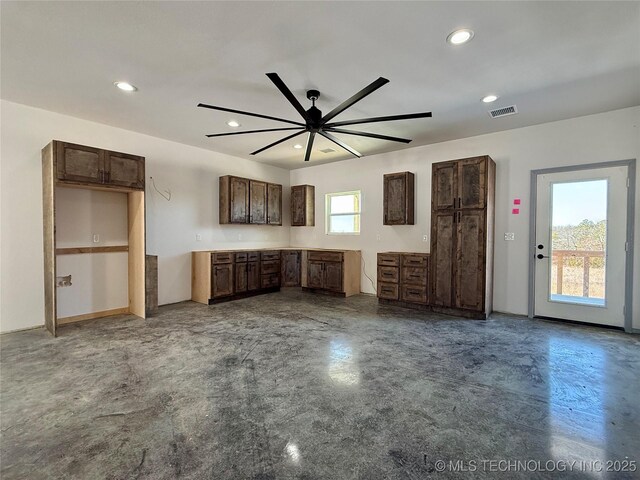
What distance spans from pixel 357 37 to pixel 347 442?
→ 118 inches

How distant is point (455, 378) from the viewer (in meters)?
2.66

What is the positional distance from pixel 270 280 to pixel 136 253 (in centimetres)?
258

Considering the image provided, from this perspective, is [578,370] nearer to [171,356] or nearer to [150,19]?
[171,356]

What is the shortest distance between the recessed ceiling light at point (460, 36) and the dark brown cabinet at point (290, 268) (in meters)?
4.81

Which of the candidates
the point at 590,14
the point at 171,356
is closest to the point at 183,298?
the point at 171,356

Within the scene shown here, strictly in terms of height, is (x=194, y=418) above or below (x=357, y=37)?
below

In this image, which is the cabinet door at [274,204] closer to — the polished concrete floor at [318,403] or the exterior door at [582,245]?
the polished concrete floor at [318,403]

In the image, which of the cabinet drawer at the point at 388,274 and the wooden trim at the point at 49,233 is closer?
the wooden trim at the point at 49,233

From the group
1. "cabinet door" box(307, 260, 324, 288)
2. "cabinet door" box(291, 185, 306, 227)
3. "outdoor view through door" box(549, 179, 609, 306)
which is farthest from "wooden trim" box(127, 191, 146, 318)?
"outdoor view through door" box(549, 179, 609, 306)

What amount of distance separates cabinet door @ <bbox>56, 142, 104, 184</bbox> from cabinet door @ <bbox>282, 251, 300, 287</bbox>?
3588 mm

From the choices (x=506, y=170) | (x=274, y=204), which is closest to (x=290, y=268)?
(x=274, y=204)

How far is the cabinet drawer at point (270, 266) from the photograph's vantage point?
624 cm

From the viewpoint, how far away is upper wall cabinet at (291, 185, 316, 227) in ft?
23.4

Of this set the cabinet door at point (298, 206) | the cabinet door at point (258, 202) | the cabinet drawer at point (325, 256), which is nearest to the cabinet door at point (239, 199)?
the cabinet door at point (258, 202)
